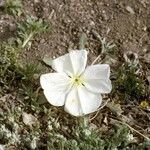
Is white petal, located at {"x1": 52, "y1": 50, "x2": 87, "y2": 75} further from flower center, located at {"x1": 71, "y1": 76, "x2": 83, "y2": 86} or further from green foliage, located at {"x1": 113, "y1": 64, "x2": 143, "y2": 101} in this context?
green foliage, located at {"x1": 113, "y1": 64, "x2": 143, "y2": 101}

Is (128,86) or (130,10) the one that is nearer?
(128,86)

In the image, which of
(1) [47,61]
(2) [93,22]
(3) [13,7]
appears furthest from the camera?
(2) [93,22]

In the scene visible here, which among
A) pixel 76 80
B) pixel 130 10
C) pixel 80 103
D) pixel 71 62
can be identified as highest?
pixel 130 10

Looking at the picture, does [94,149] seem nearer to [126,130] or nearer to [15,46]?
[126,130]

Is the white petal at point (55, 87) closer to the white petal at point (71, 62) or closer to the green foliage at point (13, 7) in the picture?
the white petal at point (71, 62)

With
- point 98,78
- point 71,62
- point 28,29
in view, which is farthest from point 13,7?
point 98,78

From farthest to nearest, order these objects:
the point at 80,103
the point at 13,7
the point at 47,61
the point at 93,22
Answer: the point at 93,22 < the point at 13,7 < the point at 47,61 < the point at 80,103

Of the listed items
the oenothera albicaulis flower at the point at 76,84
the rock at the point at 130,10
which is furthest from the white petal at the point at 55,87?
the rock at the point at 130,10

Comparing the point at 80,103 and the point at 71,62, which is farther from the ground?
the point at 71,62

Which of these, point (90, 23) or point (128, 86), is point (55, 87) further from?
point (90, 23)

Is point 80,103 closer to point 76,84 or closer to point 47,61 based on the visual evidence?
point 76,84
